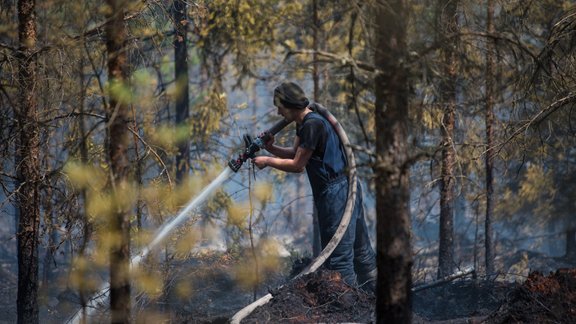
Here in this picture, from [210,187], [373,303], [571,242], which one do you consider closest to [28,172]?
[210,187]

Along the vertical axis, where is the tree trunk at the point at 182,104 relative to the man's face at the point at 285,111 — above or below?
above

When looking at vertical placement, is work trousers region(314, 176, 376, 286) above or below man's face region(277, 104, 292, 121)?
below

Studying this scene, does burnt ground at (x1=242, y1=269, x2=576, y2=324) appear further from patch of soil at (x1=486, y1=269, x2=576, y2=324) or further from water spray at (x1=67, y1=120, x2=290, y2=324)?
water spray at (x1=67, y1=120, x2=290, y2=324)

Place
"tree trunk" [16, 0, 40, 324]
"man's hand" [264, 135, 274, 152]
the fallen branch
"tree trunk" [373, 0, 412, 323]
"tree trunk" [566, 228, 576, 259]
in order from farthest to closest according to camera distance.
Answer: "tree trunk" [566, 228, 576, 259] < the fallen branch < "man's hand" [264, 135, 274, 152] < "tree trunk" [16, 0, 40, 324] < "tree trunk" [373, 0, 412, 323]

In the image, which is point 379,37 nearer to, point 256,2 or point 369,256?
point 369,256

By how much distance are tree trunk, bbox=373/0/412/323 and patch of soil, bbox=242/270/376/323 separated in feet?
6.15

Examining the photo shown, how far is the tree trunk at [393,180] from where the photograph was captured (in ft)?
15.1

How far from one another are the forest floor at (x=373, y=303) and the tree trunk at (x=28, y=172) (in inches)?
23.6

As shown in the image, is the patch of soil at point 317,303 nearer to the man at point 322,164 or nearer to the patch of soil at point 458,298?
the man at point 322,164

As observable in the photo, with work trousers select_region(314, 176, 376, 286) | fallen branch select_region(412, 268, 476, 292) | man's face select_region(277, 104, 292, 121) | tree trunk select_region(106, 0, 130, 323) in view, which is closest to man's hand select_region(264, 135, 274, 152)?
man's face select_region(277, 104, 292, 121)

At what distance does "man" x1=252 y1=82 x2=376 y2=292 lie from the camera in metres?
7.11

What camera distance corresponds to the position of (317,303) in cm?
674

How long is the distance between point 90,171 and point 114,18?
9.10 feet

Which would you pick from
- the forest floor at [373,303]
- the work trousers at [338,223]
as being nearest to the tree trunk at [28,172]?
the forest floor at [373,303]
